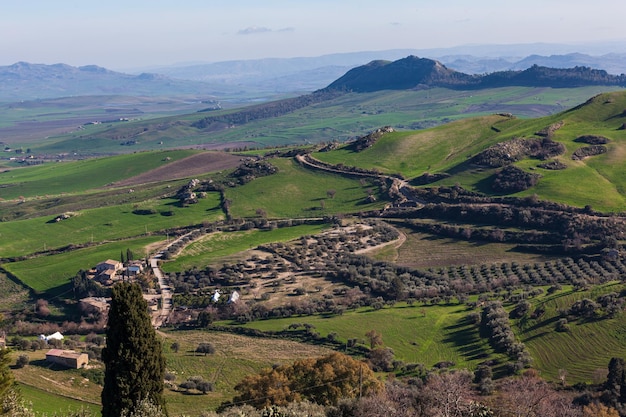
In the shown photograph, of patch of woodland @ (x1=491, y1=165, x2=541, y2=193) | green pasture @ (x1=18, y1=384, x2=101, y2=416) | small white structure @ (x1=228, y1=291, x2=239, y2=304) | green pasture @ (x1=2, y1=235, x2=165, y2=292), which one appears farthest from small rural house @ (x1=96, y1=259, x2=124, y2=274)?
patch of woodland @ (x1=491, y1=165, x2=541, y2=193)

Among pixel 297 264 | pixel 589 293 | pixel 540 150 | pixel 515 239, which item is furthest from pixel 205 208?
pixel 589 293

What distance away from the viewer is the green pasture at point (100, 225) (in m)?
109

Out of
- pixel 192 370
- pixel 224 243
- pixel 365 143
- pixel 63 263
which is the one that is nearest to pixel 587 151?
Result: pixel 365 143

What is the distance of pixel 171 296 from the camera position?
281 ft

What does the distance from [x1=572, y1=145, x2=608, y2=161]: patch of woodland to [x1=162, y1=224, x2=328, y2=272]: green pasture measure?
166 feet

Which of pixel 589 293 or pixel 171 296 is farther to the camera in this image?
pixel 171 296

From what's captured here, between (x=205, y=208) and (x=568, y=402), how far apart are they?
9132cm

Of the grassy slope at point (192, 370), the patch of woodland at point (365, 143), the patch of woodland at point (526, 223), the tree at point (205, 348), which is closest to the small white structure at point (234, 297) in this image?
the grassy slope at point (192, 370)

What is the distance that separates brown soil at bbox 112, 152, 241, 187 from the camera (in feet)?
558

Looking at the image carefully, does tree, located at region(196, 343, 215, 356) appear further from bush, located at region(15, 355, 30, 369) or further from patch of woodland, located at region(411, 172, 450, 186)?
patch of woodland, located at region(411, 172, 450, 186)

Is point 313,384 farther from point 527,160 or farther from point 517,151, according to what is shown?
point 517,151

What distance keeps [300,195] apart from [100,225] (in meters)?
38.8

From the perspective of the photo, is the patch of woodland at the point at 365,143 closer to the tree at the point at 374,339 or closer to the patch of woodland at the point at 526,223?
the patch of woodland at the point at 526,223

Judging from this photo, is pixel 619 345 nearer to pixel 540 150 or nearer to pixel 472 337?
pixel 472 337
